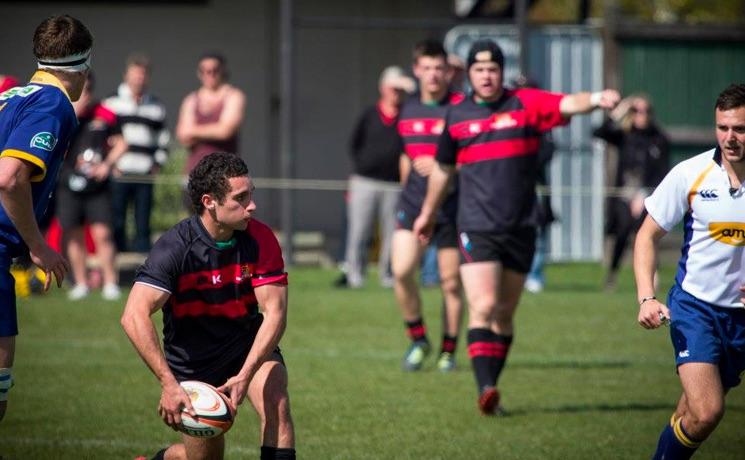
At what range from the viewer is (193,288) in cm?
614

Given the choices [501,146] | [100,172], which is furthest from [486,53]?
[100,172]

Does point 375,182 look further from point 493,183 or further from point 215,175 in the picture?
point 215,175

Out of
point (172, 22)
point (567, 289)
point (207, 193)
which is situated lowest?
point (567, 289)

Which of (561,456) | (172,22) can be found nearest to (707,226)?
(561,456)

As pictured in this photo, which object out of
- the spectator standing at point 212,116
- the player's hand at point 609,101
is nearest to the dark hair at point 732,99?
the player's hand at point 609,101

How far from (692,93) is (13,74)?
997cm

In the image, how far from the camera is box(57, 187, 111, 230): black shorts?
14898 mm

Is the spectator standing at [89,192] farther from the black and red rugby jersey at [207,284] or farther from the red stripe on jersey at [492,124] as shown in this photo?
the black and red rugby jersey at [207,284]

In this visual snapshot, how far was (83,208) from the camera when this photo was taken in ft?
49.0

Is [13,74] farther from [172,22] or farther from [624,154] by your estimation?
[624,154]

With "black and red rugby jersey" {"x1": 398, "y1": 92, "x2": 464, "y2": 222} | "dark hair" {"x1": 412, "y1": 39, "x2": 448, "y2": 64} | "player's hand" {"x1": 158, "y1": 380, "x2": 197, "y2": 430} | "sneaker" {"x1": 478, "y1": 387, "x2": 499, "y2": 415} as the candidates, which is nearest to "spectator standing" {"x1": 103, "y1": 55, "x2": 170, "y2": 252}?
"black and red rugby jersey" {"x1": 398, "y1": 92, "x2": 464, "y2": 222}

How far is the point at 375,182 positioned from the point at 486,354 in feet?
25.1

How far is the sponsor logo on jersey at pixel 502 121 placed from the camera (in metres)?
9.12

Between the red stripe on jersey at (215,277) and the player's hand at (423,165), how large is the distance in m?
4.65
